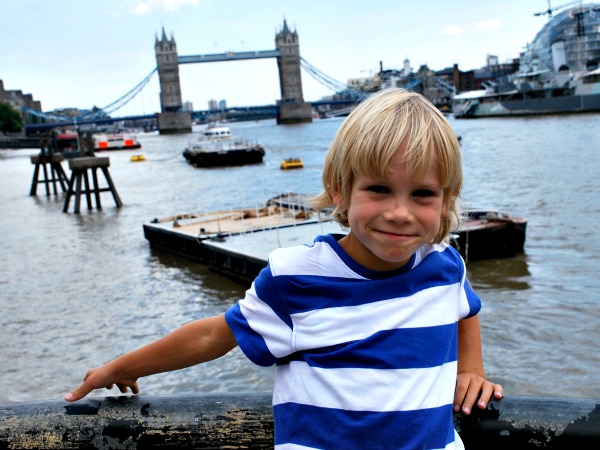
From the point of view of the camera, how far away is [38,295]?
12719 millimetres

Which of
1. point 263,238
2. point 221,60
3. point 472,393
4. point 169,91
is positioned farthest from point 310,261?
point 221,60

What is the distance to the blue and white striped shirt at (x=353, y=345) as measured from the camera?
146 cm

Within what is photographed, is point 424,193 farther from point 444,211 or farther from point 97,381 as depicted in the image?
point 97,381

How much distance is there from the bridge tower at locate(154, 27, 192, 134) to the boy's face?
142668 millimetres

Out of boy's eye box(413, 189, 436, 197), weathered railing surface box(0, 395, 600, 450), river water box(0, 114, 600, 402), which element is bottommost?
river water box(0, 114, 600, 402)

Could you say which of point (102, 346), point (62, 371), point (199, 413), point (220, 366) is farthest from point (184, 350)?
point (102, 346)

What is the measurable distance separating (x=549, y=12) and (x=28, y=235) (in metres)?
86.8

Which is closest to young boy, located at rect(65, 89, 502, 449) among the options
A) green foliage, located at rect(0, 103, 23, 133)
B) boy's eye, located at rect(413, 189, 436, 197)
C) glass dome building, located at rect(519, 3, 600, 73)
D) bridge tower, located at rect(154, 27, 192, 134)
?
boy's eye, located at rect(413, 189, 436, 197)

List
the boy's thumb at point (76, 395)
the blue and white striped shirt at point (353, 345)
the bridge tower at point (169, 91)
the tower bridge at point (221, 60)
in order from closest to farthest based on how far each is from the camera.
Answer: the blue and white striped shirt at point (353, 345) → the boy's thumb at point (76, 395) → the bridge tower at point (169, 91) → the tower bridge at point (221, 60)

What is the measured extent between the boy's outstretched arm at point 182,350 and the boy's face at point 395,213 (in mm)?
387

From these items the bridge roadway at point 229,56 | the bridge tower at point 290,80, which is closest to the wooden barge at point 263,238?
the bridge tower at point 290,80

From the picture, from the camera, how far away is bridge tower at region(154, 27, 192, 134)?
144m

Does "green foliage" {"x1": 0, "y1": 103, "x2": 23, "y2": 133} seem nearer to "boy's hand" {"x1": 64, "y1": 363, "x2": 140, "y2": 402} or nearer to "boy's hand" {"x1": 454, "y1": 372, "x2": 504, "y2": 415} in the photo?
"boy's hand" {"x1": 64, "y1": 363, "x2": 140, "y2": 402}

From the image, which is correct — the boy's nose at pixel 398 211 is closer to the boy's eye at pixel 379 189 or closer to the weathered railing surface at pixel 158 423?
the boy's eye at pixel 379 189
